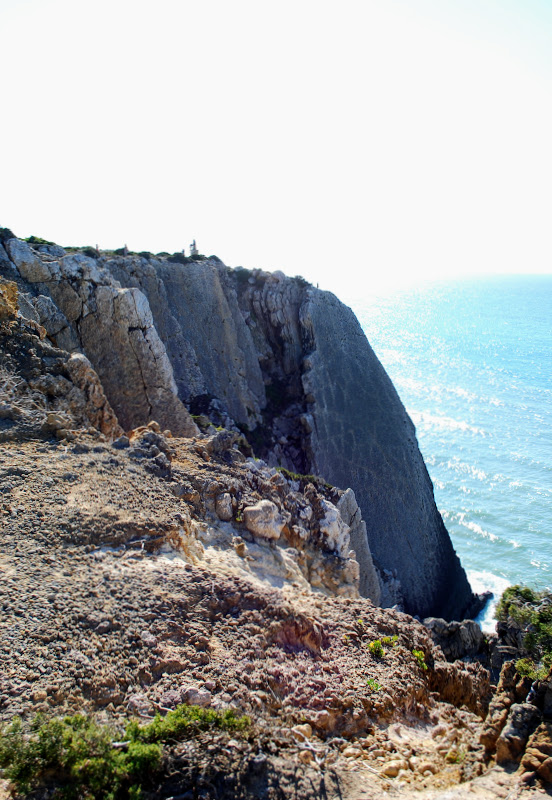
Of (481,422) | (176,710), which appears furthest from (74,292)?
(481,422)

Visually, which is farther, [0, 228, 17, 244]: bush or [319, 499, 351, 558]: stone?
[0, 228, 17, 244]: bush

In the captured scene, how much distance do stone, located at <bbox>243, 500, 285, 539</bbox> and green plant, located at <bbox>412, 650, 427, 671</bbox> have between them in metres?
4.71

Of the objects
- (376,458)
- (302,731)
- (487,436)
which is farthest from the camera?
(487,436)

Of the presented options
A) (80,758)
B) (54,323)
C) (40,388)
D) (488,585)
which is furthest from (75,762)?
(488,585)

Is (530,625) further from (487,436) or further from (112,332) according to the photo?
(487,436)

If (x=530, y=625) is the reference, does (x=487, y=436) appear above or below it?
below

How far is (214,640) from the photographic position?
10.3m

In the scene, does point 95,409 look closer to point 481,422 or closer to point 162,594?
point 162,594

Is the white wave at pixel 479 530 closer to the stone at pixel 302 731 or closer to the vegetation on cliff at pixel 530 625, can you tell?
the vegetation on cliff at pixel 530 625

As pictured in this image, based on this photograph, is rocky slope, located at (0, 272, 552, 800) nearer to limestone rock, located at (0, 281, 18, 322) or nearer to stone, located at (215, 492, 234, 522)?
stone, located at (215, 492, 234, 522)

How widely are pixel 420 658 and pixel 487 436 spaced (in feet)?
218

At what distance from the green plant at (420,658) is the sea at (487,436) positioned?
27.0m

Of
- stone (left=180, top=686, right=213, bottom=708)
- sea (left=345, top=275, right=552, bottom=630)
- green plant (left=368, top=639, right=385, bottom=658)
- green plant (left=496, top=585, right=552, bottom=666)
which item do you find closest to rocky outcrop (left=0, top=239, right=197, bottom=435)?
green plant (left=496, top=585, right=552, bottom=666)

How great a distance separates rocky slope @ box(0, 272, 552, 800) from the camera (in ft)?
25.8
